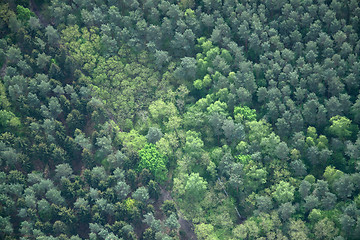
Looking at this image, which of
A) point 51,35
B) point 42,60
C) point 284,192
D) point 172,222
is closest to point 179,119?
point 172,222

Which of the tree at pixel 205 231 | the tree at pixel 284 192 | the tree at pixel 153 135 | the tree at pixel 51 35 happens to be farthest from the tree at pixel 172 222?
the tree at pixel 51 35

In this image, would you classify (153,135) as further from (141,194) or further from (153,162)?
(141,194)

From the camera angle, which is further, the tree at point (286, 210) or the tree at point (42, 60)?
the tree at point (42, 60)

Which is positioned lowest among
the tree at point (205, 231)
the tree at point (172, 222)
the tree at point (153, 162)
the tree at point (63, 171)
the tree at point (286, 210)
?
the tree at point (286, 210)

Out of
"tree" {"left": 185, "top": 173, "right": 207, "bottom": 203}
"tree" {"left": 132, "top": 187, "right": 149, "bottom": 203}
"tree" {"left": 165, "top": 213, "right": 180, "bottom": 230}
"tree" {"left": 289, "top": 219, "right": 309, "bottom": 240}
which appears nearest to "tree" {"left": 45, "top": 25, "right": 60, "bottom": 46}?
"tree" {"left": 132, "top": 187, "right": 149, "bottom": 203}

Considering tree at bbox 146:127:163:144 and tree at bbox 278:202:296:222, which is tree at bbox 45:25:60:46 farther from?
tree at bbox 278:202:296:222

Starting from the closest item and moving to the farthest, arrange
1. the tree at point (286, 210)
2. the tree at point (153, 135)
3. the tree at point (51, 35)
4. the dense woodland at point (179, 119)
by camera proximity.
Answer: the tree at point (286, 210), the dense woodland at point (179, 119), the tree at point (153, 135), the tree at point (51, 35)

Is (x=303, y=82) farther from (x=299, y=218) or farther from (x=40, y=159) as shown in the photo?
(x=40, y=159)

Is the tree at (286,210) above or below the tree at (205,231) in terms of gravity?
below

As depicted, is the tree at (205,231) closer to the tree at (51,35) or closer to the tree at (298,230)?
the tree at (298,230)

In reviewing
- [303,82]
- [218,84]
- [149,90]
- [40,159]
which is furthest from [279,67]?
[40,159]
